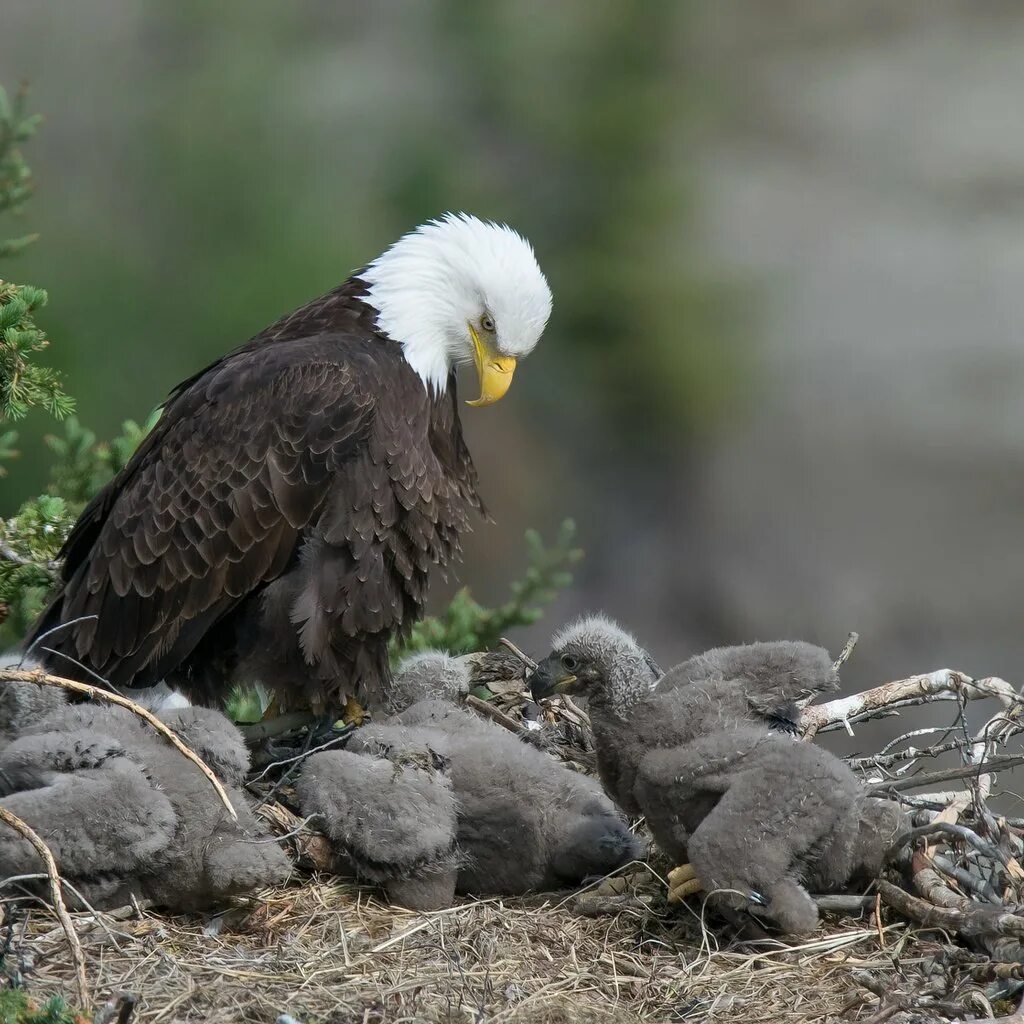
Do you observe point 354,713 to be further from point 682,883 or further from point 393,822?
point 682,883

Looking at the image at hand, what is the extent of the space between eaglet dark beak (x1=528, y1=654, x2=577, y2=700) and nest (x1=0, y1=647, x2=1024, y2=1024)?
49cm

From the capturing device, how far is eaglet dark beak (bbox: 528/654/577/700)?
3.42 metres

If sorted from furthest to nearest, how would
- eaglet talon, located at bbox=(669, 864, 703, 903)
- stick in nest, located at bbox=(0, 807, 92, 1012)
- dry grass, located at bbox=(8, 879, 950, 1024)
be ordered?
eaglet talon, located at bbox=(669, 864, 703, 903) < dry grass, located at bbox=(8, 879, 950, 1024) < stick in nest, located at bbox=(0, 807, 92, 1012)

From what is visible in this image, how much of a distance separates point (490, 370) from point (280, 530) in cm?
84

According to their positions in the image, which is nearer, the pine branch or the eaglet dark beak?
the eaglet dark beak

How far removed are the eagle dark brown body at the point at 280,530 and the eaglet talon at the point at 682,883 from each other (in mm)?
1182

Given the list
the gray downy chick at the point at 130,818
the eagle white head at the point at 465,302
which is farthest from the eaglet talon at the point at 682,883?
the eagle white head at the point at 465,302

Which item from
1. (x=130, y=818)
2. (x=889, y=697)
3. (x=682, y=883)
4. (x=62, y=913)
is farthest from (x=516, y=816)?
(x=62, y=913)

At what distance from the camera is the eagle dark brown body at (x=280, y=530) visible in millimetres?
3816

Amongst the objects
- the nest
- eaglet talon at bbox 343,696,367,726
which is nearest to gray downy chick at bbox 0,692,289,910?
the nest

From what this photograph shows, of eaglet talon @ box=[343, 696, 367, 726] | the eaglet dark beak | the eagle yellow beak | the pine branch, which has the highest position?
the eagle yellow beak

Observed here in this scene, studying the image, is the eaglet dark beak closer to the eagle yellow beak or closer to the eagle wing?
the eagle wing

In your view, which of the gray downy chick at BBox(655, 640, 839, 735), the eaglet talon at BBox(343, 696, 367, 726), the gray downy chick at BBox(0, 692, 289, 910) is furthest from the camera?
the eaglet talon at BBox(343, 696, 367, 726)

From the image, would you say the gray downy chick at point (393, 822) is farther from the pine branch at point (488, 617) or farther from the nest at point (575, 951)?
the pine branch at point (488, 617)
